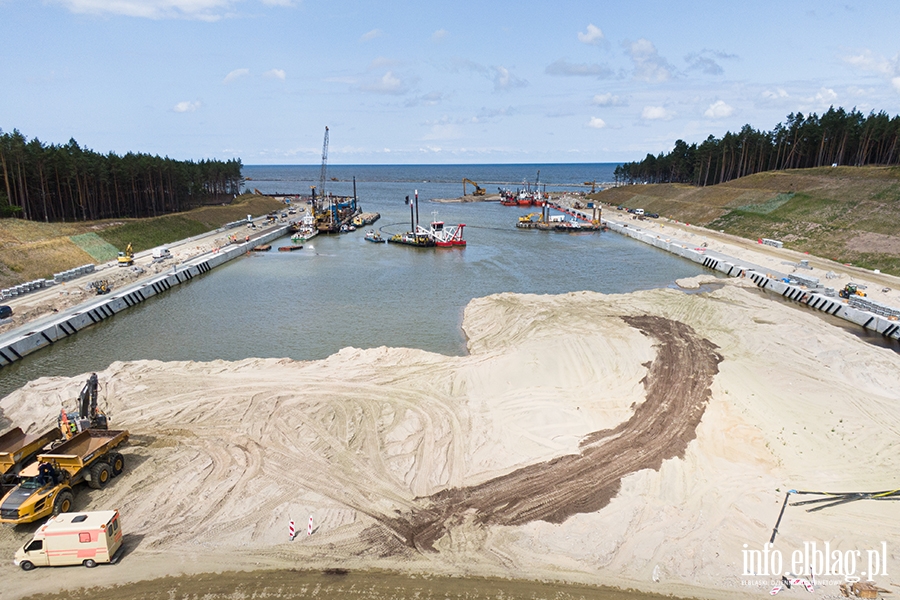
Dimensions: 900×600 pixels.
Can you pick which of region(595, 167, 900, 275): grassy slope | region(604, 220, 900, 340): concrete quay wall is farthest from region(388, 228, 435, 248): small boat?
region(595, 167, 900, 275): grassy slope

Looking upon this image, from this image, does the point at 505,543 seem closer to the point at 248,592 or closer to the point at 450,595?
the point at 450,595

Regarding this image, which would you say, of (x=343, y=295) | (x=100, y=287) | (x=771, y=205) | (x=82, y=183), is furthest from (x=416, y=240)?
(x=771, y=205)

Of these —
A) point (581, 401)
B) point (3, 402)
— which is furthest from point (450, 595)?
point (3, 402)

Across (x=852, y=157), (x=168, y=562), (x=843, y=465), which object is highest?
(x=852, y=157)

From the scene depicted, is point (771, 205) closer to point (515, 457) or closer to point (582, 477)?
point (582, 477)

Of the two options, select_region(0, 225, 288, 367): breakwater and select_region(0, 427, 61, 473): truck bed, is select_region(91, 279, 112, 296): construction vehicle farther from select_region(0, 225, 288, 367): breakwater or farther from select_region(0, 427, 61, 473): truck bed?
select_region(0, 427, 61, 473): truck bed

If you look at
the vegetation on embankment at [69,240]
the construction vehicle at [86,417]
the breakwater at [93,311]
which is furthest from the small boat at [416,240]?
the construction vehicle at [86,417]
